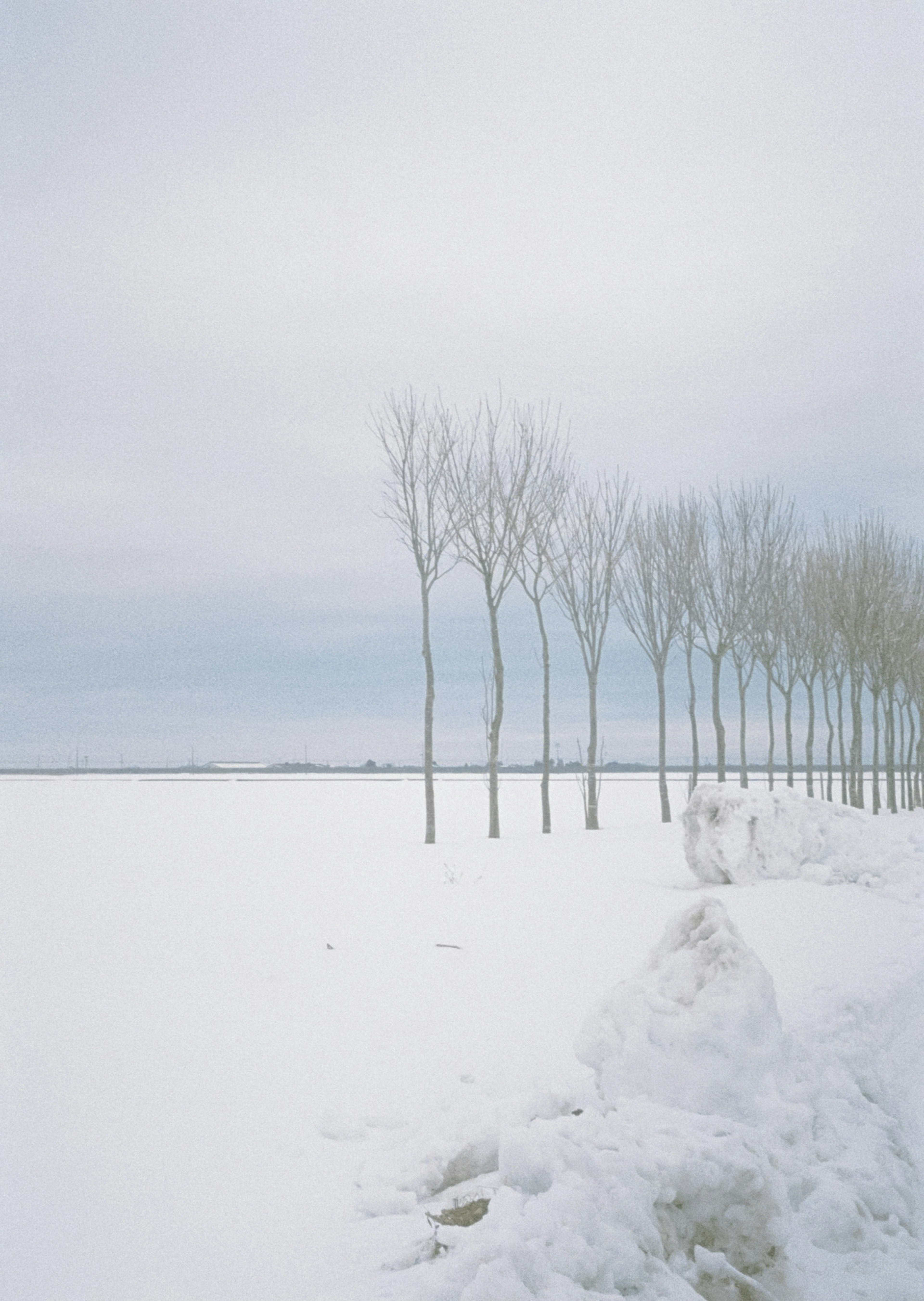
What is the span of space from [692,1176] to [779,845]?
7.07 m

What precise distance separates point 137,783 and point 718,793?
42767 mm

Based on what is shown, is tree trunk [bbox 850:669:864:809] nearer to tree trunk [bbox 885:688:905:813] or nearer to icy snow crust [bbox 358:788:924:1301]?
tree trunk [bbox 885:688:905:813]

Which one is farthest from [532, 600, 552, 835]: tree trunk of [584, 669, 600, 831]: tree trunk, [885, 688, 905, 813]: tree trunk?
[885, 688, 905, 813]: tree trunk

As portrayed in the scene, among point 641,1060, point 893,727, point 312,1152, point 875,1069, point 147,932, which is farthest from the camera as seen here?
point 893,727

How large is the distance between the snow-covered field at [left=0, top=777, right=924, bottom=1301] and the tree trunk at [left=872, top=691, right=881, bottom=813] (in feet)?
45.8

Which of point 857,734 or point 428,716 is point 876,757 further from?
point 428,716

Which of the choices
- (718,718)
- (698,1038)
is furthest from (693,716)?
(698,1038)

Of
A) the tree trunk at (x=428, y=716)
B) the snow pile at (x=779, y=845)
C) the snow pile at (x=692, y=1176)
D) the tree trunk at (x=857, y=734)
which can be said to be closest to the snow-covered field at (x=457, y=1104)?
the snow pile at (x=692, y=1176)

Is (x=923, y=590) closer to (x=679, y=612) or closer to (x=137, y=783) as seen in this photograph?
(x=679, y=612)

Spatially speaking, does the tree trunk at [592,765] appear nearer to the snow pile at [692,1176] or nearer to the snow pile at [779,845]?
the snow pile at [779,845]

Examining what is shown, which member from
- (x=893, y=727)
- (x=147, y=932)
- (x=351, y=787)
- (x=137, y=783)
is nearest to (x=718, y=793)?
(x=147, y=932)

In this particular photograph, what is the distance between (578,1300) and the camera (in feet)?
8.47

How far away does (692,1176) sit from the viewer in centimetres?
313

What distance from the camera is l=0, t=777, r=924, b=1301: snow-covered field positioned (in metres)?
2.82
